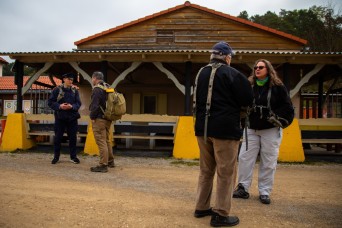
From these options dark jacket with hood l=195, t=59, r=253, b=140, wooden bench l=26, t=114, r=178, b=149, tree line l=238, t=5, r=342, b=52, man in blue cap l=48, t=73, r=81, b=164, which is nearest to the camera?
dark jacket with hood l=195, t=59, r=253, b=140

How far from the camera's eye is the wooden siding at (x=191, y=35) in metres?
13.2

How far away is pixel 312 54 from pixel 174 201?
5.91 meters

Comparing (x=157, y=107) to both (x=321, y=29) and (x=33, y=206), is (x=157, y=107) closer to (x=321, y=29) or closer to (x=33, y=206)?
(x=33, y=206)

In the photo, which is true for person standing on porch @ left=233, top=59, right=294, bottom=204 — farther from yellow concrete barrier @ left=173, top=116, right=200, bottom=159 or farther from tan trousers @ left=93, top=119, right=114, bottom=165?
yellow concrete barrier @ left=173, top=116, right=200, bottom=159

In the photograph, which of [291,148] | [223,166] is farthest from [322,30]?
[223,166]

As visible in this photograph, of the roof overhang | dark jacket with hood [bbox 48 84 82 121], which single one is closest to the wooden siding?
the roof overhang

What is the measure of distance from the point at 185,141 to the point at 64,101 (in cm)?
324

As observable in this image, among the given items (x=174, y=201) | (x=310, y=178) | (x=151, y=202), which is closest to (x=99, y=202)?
(x=151, y=202)

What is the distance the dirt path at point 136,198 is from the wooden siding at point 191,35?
780cm

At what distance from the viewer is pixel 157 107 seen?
1264 cm

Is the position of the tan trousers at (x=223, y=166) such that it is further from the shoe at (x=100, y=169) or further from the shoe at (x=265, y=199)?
the shoe at (x=100, y=169)

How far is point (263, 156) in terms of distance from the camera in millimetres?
4098

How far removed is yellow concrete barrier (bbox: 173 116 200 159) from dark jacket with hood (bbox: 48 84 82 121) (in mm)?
2778

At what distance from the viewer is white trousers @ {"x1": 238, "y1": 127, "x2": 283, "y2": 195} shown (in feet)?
13.3
